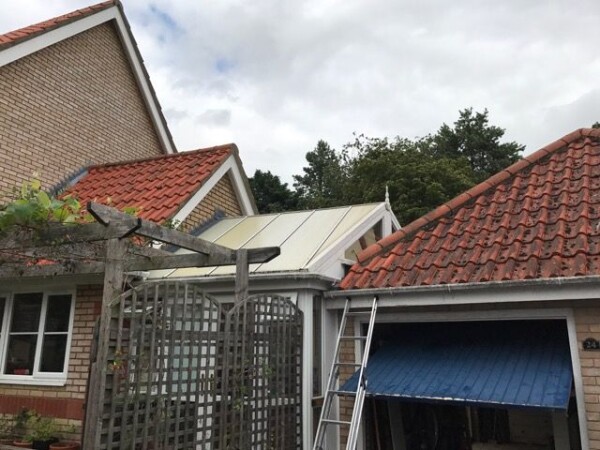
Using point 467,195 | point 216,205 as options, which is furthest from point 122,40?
point 467,195

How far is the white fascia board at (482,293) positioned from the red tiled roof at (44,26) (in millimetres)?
8205

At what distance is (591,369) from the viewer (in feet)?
17.2

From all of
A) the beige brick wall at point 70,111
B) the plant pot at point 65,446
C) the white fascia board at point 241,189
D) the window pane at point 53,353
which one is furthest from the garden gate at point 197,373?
the beige brick wall at point 70,111

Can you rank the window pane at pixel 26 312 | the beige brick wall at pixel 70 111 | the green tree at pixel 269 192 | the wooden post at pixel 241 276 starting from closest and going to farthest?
the wooden post at pixel 241 276, the window pane at pixel 26 312, the beige brick wall at pixel 70 111, the green tree at pixel 269 192

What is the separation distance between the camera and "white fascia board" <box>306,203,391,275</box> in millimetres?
6820

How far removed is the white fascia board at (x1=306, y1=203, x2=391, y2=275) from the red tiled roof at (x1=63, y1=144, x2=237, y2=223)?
2876 mm

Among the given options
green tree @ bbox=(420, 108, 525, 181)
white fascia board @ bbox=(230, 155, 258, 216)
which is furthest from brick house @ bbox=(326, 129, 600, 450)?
green tree @ bbox=(420, 108, 525, 181)

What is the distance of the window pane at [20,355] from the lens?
8.45m

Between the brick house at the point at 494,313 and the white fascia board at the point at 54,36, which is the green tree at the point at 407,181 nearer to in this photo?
the white fascia board at the point at 54,36

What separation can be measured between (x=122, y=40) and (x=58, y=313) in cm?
771

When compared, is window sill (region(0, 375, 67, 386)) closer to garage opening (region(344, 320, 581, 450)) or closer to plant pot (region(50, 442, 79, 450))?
plant pot (region(50, 442, 79, 450))

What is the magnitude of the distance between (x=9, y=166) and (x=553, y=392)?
32.4 ft

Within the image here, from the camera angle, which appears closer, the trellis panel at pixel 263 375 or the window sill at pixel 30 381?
the trellis panel at pixel 263 375

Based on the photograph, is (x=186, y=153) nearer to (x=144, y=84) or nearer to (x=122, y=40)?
(x=144, y=84)
